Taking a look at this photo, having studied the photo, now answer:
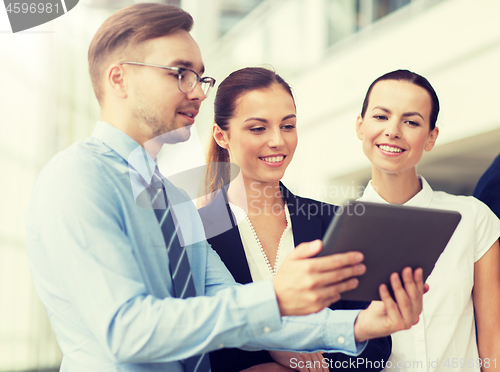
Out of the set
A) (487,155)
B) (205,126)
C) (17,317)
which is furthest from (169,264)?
(487,155)

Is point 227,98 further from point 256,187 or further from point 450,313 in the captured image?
point 450,313

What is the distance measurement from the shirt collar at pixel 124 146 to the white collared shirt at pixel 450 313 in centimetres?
106

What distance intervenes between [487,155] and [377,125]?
9.89 ft

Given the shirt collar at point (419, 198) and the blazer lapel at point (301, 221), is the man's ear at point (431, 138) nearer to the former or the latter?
the shirt collar at point (419, 198)

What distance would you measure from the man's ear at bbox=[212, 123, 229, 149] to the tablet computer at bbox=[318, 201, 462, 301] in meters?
0.90

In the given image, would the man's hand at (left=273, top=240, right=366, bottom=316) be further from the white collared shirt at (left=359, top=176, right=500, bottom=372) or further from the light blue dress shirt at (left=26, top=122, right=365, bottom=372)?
the white collared shirt at (left=359, top=176, right=500, bottom=372)

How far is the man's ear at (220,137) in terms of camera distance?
1.77 meters

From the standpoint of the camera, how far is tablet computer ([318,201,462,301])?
3.05ft

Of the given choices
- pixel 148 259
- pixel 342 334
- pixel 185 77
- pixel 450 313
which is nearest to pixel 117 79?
pixel 185 77

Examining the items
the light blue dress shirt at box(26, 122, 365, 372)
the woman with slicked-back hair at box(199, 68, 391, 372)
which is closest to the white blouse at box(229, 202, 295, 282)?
the woman with slicked-back hair at box(199, 68, 391, 372)

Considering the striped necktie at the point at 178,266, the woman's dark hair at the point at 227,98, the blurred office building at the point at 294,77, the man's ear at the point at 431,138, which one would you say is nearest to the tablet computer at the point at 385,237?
the striped necktie at the point at 178,266

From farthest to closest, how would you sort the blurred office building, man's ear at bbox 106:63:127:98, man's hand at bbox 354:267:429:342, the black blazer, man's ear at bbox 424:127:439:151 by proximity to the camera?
the blurred office building, man's ear at bbox 424:127:439:151, the black blazer, man's ear at bbox 106:63:127:98, man's hand at bbox 354:267:429:342

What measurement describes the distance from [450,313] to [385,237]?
77 centimetres

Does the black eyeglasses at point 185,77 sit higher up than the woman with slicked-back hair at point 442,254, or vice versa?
the black eyeglasses at point 185,77
